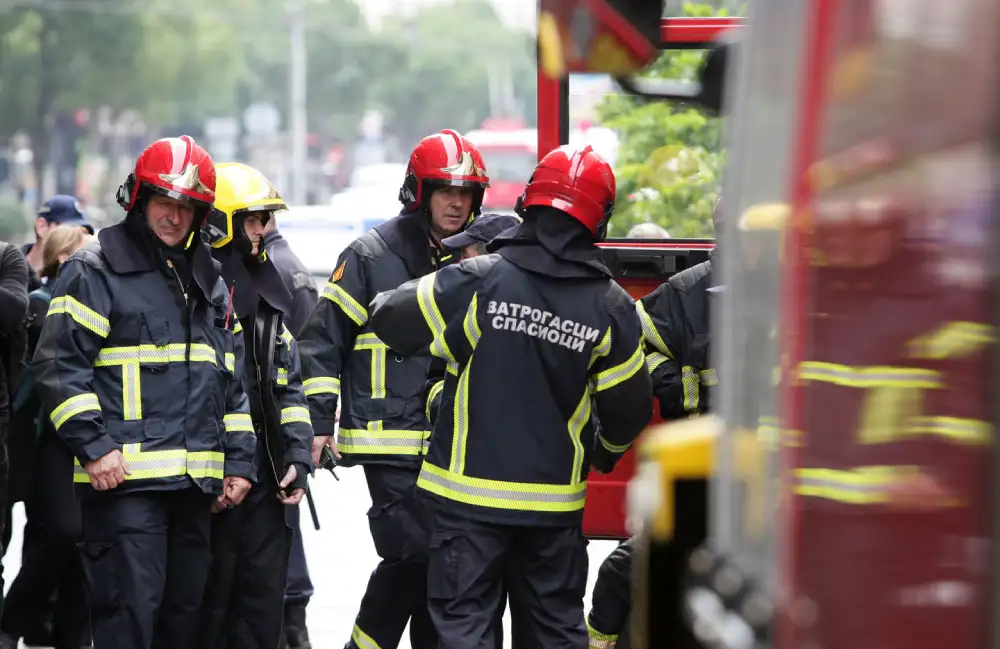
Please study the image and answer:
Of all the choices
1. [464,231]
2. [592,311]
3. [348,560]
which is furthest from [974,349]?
[348,560]

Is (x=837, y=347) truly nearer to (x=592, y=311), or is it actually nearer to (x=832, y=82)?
(x=832, y=82)

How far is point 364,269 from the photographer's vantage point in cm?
661

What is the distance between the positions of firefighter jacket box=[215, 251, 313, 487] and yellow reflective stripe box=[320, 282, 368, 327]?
0.97 feet

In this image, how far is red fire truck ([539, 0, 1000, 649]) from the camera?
2.17 metres

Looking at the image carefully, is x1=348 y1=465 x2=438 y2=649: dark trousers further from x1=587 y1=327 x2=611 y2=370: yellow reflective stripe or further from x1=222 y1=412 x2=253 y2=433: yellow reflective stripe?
x1=587 y1=327 x2=611 y2=370: yellow reflective stripe

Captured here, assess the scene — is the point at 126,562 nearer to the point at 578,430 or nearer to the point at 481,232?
the point at 578,430

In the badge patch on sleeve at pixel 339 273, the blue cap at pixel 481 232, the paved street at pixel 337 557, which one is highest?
the blue cap at pixel 481 232

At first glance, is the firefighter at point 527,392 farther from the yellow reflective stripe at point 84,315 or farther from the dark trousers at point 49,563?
the dark trousers at point 49,563

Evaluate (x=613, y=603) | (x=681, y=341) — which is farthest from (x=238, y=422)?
(x=681, y=341)

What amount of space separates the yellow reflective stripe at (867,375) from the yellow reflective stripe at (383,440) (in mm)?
3979

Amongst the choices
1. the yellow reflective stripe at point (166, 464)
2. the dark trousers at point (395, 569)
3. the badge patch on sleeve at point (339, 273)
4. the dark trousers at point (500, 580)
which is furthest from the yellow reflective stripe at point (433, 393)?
the badge patch on sleeve at point (339, 273)

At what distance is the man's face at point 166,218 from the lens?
576cm

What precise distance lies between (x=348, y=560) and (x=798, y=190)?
734 cm

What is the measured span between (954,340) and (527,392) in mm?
3067
